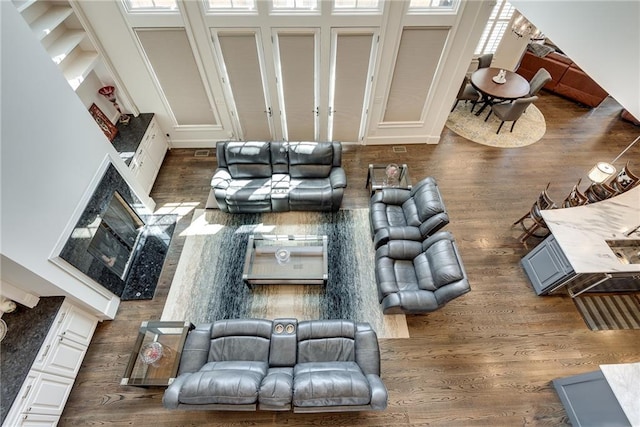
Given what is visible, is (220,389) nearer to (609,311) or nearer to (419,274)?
(419,274)

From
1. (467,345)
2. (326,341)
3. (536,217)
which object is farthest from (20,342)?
(536,217)

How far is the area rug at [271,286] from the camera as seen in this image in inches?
165

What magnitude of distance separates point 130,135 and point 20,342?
3345mm

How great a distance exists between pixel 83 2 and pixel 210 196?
314cm

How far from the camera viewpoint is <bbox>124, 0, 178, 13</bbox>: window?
4.33m

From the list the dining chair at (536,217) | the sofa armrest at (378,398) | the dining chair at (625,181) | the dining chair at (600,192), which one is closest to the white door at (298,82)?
the dining chair at (536,217)

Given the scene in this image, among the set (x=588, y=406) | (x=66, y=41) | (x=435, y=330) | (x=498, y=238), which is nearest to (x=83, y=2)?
(x=66, y=41)

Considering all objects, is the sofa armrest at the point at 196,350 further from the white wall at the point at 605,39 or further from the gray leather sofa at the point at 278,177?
the white wall at the point at 605,39

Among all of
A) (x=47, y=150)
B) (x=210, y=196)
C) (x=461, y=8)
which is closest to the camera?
(x=47, y=150)

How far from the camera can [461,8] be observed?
4.36 metres

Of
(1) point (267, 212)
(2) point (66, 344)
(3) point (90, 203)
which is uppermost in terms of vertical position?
(1) point (267, 212)

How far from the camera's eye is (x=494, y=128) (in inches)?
263

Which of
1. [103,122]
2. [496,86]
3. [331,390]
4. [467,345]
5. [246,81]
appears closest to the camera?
[331,390]

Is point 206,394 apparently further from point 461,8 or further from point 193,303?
point 461,8
